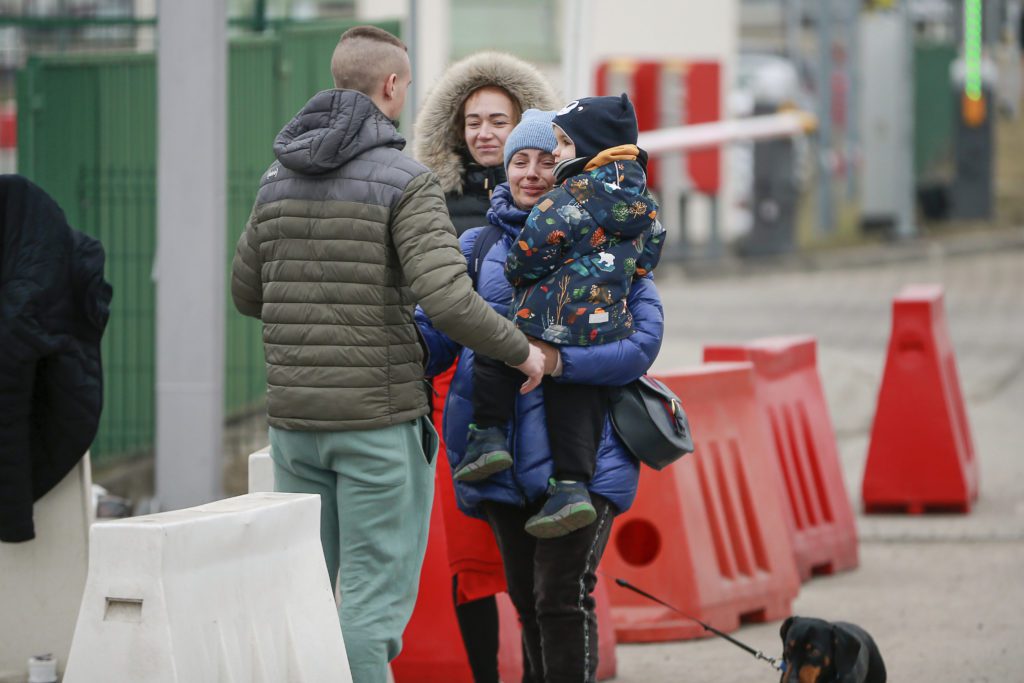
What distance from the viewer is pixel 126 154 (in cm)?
946

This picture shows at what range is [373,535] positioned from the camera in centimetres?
476

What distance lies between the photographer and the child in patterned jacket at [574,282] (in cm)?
468

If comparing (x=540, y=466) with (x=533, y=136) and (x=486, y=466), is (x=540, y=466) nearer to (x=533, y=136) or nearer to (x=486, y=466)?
(x=486, y=466)

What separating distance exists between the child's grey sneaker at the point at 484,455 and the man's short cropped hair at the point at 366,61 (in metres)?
0.97

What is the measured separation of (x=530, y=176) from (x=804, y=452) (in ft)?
11.6

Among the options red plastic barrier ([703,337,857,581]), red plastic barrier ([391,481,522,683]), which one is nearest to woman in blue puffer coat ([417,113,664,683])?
red plastic barrier ([391,481,522,683])

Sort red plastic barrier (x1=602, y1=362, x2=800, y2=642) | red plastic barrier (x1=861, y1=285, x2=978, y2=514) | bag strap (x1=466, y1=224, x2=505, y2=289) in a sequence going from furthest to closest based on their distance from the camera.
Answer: red plastic barrier (x1=861, y1=285, x2=978, y2=514)
red plastic barrier (x1=602, y1=362, x2=800, y2=642)
bag strap (x1=466, y1=224, x2=505, y2=289)

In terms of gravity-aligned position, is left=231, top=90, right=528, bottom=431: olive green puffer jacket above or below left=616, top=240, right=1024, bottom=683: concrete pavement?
above

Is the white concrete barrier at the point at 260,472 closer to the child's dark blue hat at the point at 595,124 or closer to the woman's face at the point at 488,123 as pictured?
the woman's face at the point at 488,123

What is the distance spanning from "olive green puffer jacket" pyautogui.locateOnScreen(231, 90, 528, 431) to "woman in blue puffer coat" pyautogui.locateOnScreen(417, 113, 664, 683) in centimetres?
26

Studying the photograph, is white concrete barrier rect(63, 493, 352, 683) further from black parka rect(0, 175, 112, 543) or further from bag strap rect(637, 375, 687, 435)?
black parka rect(0, 175, 112, 543)

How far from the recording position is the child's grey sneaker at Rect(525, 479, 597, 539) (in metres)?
4.66

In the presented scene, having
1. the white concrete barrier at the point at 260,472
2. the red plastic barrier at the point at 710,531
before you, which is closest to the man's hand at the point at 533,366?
the white concrete barrier at the point at 260,472

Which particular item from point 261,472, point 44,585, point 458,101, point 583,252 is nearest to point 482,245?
point 583,252
